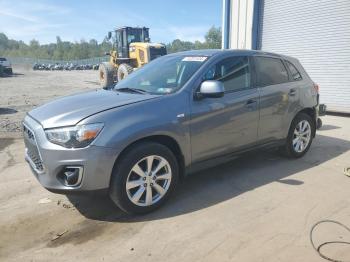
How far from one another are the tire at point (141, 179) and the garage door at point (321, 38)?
7988mm

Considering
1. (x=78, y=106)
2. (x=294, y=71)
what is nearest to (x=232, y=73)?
(x=294, y=71)

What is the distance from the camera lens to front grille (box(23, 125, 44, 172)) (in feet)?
12.3

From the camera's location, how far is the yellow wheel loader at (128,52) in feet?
56.5

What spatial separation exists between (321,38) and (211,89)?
7970mm

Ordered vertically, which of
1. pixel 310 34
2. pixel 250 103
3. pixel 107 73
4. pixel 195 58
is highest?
pixel 310 34

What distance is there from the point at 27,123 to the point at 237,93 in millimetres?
2600

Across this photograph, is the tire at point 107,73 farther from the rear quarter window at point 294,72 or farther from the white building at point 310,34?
the rear quarter window at point 294,72

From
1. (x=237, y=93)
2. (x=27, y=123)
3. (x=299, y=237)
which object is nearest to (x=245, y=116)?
(x=237, y=93)

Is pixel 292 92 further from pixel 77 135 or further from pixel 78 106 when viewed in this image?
pixel 77 135

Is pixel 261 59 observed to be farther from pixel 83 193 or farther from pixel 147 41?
pixel 147 41

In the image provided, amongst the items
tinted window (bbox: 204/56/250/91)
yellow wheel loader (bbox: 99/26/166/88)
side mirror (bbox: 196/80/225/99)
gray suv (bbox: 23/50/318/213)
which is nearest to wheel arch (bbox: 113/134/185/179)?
gray suv (bbox: 23/50/318/213)

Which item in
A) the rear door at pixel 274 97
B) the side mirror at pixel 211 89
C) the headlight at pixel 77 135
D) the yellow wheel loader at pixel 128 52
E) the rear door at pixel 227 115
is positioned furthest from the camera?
the yellow wheel loader at pixel 128 52

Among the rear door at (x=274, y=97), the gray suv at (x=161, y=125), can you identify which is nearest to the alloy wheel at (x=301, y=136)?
the gray suv at (x=161, y=125)

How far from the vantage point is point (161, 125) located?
3881 mm
